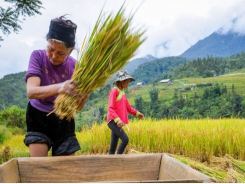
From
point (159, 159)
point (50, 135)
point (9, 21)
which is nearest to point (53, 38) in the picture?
point (50, 135)

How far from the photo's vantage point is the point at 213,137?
5586 mm

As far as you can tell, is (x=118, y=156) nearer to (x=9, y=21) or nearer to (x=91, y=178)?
(x=91, y=178)

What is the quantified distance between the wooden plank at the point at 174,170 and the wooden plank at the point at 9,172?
2.38ft

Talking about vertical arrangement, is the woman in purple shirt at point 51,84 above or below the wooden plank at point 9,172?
above

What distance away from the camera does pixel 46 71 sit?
2.18 m

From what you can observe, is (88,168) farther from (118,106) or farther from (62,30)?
(118,106)

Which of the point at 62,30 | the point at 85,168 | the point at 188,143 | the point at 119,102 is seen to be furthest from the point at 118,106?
the point at 85,168

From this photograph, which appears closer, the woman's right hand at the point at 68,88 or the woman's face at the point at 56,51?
the woman's right hand at the point at 68,88

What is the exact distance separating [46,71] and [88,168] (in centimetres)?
62

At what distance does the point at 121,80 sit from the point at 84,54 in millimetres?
2269

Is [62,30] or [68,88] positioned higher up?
[62,30]

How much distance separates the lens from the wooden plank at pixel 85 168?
1.90m

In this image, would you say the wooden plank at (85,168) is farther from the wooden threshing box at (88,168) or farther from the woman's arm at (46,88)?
the woman's arm at (46,88)

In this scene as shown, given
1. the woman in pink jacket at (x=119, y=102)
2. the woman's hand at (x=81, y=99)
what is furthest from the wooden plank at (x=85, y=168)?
the woman in pink jacket at (x=119, y=102)
